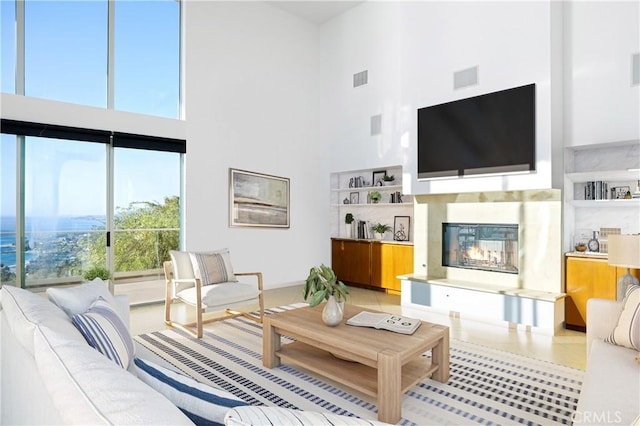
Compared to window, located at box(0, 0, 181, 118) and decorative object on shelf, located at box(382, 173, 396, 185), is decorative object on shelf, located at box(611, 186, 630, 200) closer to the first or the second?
decorative object on shelf, located at box(382, 173, 396, 185)

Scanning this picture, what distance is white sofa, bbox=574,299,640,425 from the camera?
1530mm

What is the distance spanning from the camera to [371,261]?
6402 millimetres

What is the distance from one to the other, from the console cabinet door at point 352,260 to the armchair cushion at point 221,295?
269cm

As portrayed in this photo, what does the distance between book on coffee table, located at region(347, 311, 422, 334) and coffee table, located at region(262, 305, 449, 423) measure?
1.5 inches

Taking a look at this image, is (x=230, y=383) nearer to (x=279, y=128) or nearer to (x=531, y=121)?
(x=531, y=121)

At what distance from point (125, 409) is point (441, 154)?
4795mm

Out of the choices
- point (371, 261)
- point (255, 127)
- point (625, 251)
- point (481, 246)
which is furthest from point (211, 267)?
point (625, 251)

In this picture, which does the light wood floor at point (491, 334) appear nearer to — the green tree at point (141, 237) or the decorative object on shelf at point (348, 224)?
the green tree at point (141, 237)

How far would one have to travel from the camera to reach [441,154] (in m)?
4.99

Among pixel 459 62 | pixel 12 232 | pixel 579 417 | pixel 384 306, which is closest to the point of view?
pixel 579 417

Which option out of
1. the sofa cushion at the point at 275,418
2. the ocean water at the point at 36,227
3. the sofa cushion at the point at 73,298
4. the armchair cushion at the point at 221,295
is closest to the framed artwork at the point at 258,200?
the ocean water at the point at 36,227

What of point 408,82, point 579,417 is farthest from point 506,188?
point 579,417

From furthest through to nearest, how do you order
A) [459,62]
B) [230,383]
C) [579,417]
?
[459,62] → [230,383] → [579,417]

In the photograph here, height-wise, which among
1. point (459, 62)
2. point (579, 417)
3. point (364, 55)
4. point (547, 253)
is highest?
point (364, 55)
